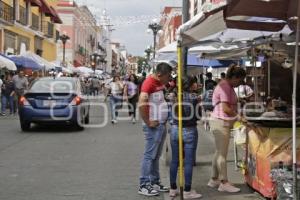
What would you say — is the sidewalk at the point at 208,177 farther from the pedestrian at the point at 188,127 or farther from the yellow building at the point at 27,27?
the yellow building at the point at 27,27

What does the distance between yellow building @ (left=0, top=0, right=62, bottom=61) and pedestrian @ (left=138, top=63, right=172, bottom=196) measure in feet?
84.3

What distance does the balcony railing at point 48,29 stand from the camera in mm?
48763

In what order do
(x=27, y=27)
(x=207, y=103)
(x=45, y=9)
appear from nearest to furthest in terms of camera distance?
1. (x=207, y=103)
2. (x=27, y=27)
3. (x=45, y=9)

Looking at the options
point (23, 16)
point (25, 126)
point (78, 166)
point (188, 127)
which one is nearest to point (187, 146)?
point (188, 127)

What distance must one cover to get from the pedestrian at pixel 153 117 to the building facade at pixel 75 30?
58782mm

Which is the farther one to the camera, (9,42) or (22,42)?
(22,42)

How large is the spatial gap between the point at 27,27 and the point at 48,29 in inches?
386

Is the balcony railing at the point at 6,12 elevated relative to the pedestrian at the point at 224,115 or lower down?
elevated

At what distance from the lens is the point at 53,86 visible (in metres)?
16.0

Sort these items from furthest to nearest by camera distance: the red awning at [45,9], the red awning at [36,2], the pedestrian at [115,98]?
the red awning at [45,9]
the red awning at [36,2]
the pedestrian at [115,98]

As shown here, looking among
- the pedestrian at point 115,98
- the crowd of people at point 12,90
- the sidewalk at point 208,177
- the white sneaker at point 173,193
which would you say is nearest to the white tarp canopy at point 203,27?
the white sneaker at point 173,193

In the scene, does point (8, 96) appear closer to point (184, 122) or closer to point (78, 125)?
point (78, 125)

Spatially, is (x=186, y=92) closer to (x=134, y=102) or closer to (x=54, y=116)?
(x=54, y=116)

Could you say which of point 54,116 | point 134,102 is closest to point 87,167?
point 54,116
